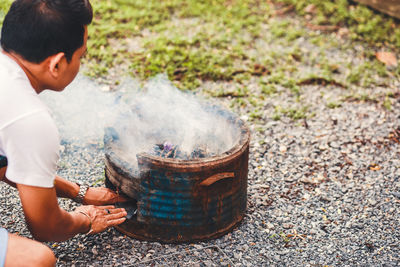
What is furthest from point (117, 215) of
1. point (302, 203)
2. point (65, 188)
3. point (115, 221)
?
point (302, 203)

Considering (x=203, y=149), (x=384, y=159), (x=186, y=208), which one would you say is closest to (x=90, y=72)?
(x=203, y=149)

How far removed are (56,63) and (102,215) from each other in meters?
1.09

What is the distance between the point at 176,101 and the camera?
12.8ft

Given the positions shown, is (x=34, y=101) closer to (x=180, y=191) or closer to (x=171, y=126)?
(x=180, y=191)

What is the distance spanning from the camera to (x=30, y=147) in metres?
2.13

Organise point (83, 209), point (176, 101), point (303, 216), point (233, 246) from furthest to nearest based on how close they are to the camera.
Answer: point (176, 101) → point (303, 216) → point (233, 246) → point (83, 209)

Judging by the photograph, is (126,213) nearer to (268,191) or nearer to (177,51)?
(268,191)

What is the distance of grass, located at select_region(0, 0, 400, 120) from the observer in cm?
573

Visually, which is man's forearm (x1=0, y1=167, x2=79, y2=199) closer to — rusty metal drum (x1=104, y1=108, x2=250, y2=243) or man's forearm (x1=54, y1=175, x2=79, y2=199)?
man's forearm (x1=54, y1=175, x2=79, y2=199)

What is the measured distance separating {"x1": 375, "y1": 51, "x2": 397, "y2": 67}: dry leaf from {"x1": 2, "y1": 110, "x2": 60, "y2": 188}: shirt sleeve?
18.4 ft

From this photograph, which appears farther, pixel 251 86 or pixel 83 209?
pixel 251 86

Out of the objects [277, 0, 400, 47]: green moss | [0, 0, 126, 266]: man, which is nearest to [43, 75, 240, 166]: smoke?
[0, 0, 126, 266]: man

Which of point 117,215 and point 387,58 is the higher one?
point 387,58

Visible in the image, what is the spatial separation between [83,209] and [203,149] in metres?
1.02
